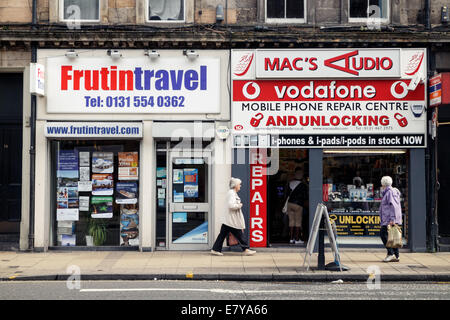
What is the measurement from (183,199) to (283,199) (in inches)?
99.0

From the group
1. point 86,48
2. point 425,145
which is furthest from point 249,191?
point 86,48

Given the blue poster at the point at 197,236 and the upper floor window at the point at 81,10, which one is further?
the upper floor window at the point at 81,10

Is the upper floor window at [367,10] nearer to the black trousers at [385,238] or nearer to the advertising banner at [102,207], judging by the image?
the black trousers at [385,238]

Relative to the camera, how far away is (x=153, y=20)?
13.9 metres

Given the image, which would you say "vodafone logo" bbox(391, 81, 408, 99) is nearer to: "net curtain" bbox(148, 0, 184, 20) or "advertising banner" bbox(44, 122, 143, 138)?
"net curtain" bbox(148, 0, 184, 20)

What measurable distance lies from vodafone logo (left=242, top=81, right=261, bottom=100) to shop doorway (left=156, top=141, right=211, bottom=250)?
5.61ft

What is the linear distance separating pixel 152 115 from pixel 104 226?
3047 millimetres

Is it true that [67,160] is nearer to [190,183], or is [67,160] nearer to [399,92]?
[190,183]

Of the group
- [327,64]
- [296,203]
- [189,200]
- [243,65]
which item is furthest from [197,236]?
[327,64]

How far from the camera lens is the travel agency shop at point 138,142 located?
1344 cm

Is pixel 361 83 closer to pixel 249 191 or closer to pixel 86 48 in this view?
pixel 249 191

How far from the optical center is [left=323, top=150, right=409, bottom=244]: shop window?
1373 centimetres

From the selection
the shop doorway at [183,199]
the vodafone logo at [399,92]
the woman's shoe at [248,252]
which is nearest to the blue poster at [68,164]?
the shop doorway at [183,199]

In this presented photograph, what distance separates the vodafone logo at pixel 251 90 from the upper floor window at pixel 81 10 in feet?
13.6
